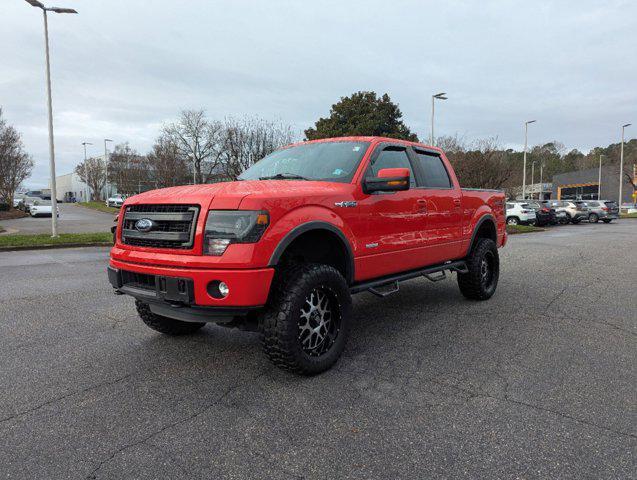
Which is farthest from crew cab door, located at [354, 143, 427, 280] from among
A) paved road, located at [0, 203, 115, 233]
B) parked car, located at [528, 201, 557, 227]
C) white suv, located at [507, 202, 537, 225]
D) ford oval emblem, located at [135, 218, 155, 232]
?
parked car, located at [528, 201, 557, 227]

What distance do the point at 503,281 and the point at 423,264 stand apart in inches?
135

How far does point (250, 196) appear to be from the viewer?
10.3ft

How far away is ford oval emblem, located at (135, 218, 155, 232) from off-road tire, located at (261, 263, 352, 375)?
3.45 ft

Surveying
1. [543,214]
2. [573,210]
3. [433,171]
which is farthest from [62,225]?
[573,210]

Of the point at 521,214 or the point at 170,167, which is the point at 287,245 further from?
the point at 170,167

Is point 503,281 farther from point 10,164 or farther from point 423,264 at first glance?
point 10,164

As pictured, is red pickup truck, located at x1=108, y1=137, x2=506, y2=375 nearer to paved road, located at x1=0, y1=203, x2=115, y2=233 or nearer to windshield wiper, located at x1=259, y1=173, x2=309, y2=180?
windshield wiper, located at x1=259, y1=173, x2=309, y2=180

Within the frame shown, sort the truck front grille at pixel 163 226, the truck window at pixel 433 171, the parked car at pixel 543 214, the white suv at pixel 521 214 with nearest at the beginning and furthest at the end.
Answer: the truck front grille at pixel 163 226, the truck window at pixel 433 171, the white suv at pixel 521 214, the parked car at pixel 543 214

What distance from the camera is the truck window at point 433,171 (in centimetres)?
509

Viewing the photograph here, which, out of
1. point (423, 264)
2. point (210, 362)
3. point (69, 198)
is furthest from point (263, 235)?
point (69, 198)

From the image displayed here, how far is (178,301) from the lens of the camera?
10.4 ft

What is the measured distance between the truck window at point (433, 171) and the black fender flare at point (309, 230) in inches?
63.8

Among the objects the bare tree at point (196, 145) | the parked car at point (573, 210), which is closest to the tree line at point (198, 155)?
the bare tree at point (196, 145)

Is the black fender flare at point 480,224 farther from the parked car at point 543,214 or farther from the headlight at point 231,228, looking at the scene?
the parked car at point 543,214
